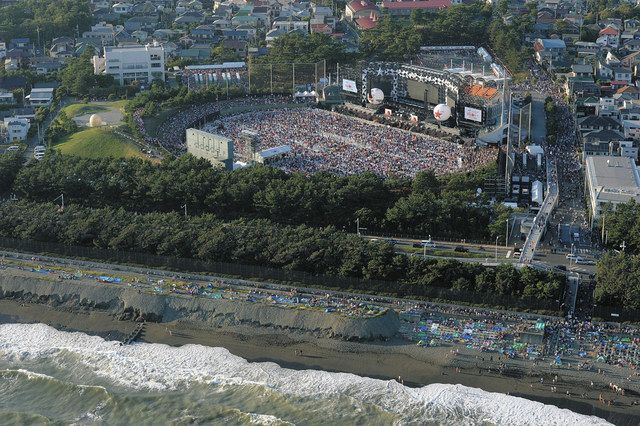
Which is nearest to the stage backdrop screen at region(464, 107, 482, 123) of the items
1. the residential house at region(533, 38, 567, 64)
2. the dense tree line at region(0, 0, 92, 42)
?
the residential house at region(533, 38, 567, 64)

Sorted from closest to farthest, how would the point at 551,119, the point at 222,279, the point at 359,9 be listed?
the point at 222,279, the point at 551,119, the point at 359,9

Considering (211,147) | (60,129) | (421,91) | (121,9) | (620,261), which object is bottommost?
(620,261)

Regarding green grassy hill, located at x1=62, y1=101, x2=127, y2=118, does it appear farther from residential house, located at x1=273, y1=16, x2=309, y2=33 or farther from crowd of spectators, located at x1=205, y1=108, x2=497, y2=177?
residential house, located at x1=273, y1=16, x2=309, y2=33

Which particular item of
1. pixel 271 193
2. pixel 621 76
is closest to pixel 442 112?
pixel 621 76

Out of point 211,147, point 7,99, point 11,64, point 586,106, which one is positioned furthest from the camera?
point 11,64

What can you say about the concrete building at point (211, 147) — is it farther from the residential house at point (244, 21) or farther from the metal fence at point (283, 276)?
the residential house at point (244, 21)

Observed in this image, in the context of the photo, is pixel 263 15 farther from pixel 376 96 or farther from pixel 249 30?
pixel 376 96

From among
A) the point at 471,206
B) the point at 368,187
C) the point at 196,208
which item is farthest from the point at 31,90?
the point at 471,206

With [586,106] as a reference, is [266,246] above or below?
below

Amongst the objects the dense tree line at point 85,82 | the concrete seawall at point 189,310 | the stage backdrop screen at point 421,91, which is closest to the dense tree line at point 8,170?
the concrete seawall at point 189,310
